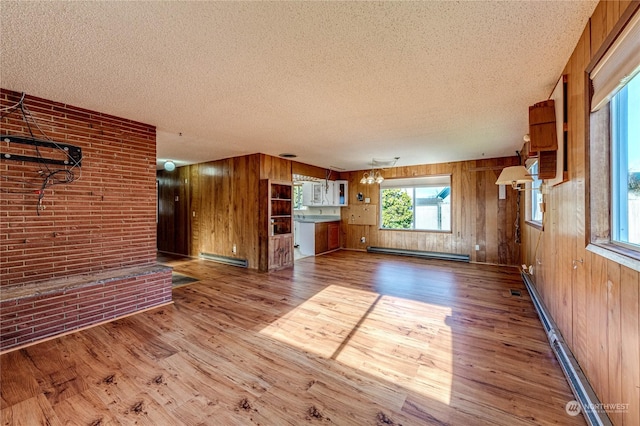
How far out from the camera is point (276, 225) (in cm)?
583

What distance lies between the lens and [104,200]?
3195 millimetres

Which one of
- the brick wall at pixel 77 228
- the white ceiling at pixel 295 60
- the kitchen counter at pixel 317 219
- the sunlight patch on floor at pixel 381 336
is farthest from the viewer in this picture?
the kitchen counter at pixel 317 219

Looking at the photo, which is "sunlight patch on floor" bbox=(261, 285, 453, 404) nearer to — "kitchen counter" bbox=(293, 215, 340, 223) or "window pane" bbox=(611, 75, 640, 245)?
"window pane" bbox=(611, 75, 640, 245)

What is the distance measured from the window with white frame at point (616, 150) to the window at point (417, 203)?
496 centimetres

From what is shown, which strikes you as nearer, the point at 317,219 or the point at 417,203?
the point at 417,203

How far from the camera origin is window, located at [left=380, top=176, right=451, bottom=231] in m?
6.45

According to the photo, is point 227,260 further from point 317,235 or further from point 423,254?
point 423,254

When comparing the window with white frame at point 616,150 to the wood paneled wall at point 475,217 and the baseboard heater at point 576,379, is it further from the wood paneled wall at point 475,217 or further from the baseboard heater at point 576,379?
the wood paneled wall at point 475,217

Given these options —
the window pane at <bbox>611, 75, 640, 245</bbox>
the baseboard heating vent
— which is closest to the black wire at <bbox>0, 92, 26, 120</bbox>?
the baseboard heating vent

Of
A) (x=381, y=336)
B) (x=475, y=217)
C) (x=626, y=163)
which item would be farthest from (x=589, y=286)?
(x=475, y=217)

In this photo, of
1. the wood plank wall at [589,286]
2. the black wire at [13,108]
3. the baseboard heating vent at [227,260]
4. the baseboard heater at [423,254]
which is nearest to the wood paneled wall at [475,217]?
the baseboard heater at [423,254]

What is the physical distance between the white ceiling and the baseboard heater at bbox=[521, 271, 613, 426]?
7.27ft

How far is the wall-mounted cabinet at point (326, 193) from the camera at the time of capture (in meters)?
7.41

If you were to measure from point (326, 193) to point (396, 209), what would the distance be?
2.00 m
